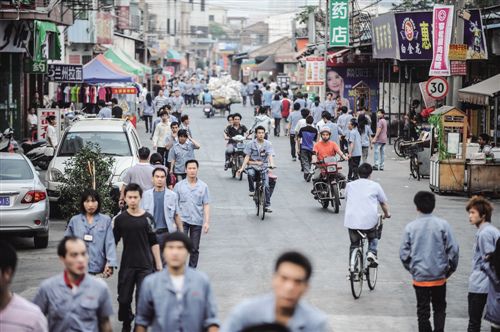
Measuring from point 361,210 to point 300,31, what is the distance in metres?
68.6

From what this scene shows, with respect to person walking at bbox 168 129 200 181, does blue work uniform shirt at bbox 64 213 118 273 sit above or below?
below

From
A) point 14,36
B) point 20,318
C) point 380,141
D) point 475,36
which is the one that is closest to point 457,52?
point 475,36

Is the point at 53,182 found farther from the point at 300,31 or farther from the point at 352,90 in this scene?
the point at 300,31

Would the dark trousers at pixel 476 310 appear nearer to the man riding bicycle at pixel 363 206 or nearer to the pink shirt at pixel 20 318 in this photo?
the man riding bicycle at pixel 363 206

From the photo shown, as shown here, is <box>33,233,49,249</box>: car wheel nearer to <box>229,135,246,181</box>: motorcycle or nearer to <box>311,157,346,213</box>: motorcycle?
<box>311,157,346,213</box>: motorcycle

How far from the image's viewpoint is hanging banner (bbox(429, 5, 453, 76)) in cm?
2634

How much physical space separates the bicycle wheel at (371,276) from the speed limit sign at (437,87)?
43.6 feet

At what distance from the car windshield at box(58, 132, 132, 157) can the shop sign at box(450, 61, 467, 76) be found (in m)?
9.13

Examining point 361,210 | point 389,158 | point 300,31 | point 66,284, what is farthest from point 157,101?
point 300,31

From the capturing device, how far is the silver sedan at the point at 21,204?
1627cm

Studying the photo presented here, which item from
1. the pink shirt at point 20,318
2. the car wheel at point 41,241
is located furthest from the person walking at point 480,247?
the car wheel at point 41,241

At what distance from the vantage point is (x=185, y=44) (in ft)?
552

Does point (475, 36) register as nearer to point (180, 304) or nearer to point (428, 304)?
point (428, 304)

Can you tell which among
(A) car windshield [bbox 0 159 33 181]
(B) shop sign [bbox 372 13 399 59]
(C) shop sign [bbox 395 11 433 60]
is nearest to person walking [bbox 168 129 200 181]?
(A) car windshield [bbox 0 159 33 181]
